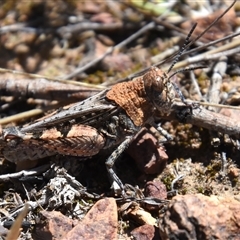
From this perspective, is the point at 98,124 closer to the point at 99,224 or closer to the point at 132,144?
the point at 132,144

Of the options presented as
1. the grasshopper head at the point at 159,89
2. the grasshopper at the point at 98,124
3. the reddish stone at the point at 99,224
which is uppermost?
the grasshopper head at the point at 159,89

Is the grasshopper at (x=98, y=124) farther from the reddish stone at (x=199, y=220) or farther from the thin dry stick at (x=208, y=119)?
the reddish stone at (x=199, y=220)

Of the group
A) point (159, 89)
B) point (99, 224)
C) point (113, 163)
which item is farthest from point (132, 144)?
point (99, 224)

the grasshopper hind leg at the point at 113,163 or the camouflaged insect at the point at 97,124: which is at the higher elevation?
the camouflaged insect at the point at 97,124

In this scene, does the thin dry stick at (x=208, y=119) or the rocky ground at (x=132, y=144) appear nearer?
the rocky ground at (x=132, y=144)

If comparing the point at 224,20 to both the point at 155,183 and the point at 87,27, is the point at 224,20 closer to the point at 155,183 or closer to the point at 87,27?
the point at 87,27

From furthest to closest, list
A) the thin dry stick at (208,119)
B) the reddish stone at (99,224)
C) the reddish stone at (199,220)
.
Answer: the thin dry stick at (208,119), the reddish stone at (99,224), the reddish stone at (199,220)

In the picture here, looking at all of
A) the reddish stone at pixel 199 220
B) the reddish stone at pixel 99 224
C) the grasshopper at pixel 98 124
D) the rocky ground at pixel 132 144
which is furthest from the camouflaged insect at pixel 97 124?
the reddish stone at pixel 199 220

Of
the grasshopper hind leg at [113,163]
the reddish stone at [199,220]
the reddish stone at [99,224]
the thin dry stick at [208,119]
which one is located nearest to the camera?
the reddish stone at [199,220]
